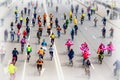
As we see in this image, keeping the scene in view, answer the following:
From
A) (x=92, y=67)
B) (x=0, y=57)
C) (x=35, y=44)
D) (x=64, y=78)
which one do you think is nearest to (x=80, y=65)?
(x=92, y=67)

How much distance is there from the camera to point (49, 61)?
3578 cm

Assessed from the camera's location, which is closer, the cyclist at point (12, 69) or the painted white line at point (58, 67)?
the cyclist at point (12, 69)

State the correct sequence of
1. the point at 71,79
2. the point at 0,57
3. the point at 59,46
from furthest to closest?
the point at 59,46 < the point at 0,57 < the point at 71,79

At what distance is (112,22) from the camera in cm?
6303

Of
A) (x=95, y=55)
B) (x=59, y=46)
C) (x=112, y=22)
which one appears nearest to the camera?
(x=95, y=55)

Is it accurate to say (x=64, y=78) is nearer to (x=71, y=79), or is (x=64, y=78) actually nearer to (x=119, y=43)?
(x=71, y=79)

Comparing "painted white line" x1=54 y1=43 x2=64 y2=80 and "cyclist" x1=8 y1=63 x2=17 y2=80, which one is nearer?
"cyclist" x1=8 y1=63 x2=17 y2=80

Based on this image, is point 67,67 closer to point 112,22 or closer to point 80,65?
point 80,65

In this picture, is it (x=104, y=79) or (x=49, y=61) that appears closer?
(x=104, y=79)

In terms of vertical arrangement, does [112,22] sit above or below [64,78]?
above

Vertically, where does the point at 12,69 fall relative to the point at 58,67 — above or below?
above

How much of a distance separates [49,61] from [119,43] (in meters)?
12.4

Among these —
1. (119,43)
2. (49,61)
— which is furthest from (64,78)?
(119,43)

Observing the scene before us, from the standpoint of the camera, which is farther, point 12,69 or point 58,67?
point 58,67
